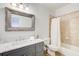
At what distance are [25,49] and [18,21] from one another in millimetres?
383

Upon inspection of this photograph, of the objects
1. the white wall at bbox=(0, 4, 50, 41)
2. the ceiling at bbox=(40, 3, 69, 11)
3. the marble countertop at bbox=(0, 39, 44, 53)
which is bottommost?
the marble countertop at bbox=(0, 39, 44, 53)

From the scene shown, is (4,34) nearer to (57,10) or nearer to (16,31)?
(16,31)

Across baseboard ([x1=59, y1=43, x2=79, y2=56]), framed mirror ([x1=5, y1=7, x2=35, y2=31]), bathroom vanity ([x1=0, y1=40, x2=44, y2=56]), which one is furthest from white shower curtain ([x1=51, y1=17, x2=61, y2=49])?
framed mirror ([x1=5, y1=7, x2=35, y2=31])

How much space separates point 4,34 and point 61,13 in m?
0.82

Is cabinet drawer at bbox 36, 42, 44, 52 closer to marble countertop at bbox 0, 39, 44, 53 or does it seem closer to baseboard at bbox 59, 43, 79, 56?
marble countertop at bbox 0, 39, 44, 53

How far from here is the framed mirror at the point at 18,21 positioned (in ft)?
4.12

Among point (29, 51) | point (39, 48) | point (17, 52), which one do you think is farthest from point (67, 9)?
point (17, 52)

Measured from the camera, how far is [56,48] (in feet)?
4.66

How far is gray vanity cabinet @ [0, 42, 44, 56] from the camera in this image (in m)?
1.26

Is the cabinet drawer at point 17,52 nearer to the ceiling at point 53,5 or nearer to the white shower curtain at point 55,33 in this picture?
the white shower curtain at point 55,33

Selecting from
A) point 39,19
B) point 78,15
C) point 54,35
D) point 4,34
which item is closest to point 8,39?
point 4,34

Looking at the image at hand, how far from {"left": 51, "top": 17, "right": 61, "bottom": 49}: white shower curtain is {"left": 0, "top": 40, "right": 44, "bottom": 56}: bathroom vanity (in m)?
0.17

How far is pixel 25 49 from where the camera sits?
1.34 metres

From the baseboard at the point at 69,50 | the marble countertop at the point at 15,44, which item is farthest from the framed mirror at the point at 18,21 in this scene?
the baseboard at the point at 69,50
